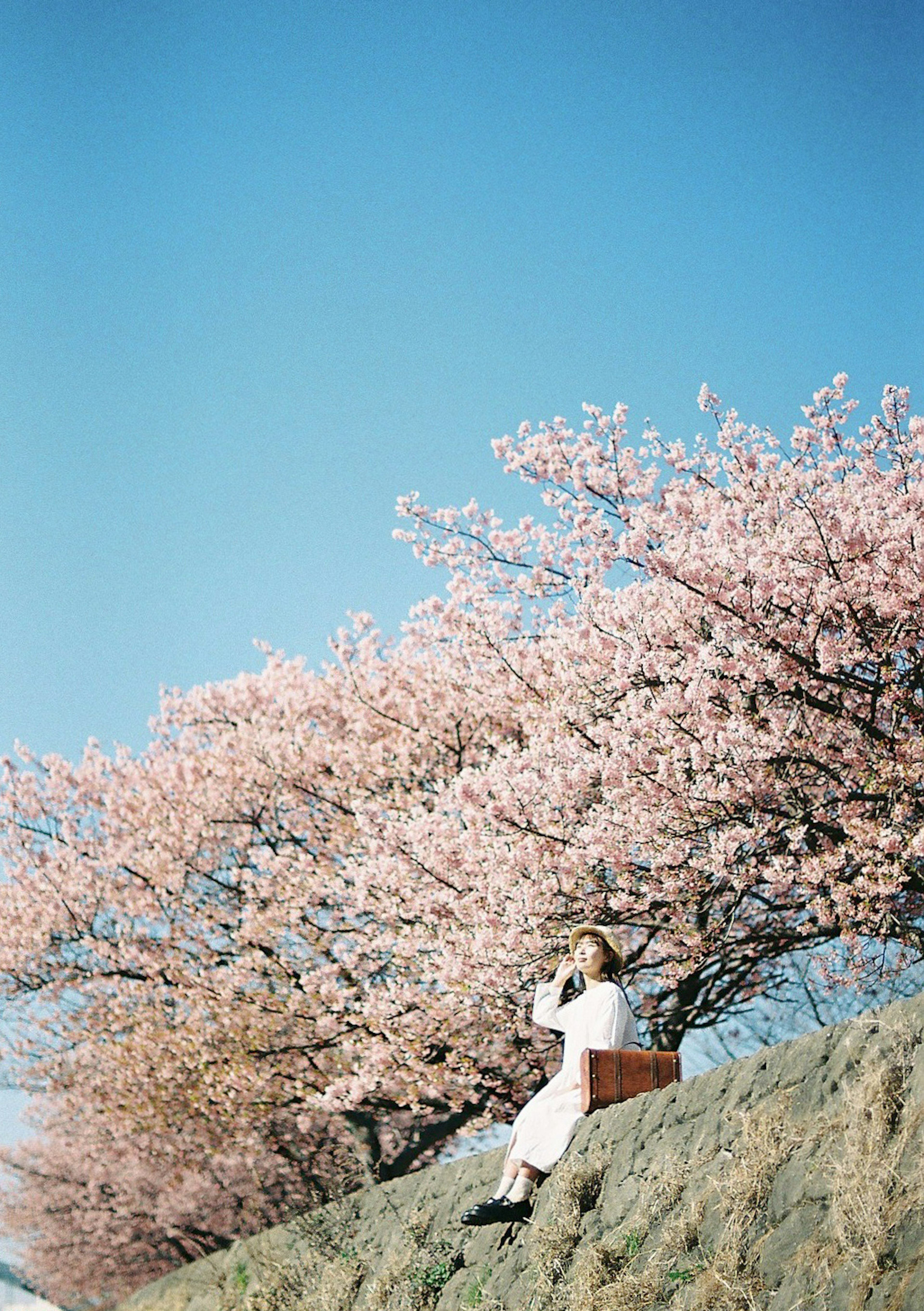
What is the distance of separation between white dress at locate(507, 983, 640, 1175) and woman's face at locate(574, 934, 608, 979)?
5.0 inches

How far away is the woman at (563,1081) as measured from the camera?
6566 millimetres

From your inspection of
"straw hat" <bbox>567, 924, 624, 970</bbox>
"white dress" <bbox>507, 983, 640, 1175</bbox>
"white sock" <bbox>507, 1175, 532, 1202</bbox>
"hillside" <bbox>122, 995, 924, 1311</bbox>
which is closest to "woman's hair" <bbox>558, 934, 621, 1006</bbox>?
"straw hat" <bbox>567, 924, 624, 970</bbox>

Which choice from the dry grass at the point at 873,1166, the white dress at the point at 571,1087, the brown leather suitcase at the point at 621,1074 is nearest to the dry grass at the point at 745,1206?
the dry grass at the point at 873,1166

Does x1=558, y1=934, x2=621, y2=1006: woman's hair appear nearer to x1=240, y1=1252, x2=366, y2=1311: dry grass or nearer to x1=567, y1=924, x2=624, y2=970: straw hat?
x1=567, y1=924, x2=624, y2=970: straw hat

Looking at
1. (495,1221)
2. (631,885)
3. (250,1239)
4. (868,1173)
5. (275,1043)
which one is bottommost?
(868,1173)

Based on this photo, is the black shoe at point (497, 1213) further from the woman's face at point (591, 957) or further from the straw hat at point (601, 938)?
the straw hat at point (601, 938)

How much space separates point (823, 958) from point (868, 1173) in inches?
208

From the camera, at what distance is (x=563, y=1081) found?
6746 mm

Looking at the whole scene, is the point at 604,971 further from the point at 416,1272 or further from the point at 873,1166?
the point at 873,1166

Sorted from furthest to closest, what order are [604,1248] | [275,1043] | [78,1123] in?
1. [78,1123]
2. [275,1043]
3. [604,1248]

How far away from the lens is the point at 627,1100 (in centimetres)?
648

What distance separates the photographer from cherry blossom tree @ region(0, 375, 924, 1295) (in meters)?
8.22

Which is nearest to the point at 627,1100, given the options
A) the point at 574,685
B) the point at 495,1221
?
the point at 495,1221

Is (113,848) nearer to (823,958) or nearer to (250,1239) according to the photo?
(250,1239)
